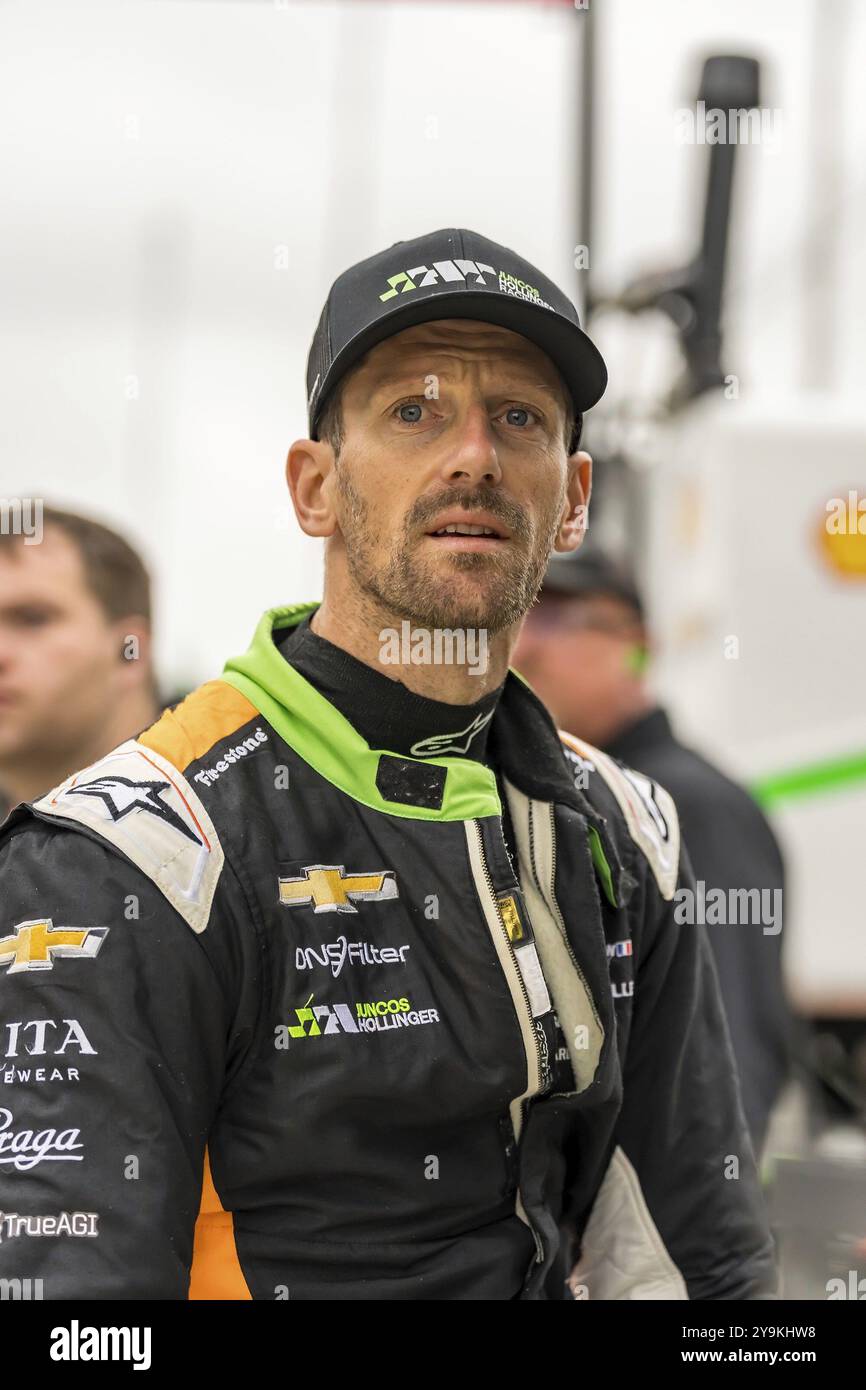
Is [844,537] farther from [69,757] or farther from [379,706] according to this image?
[379,706]

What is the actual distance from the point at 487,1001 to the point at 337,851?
266 mm

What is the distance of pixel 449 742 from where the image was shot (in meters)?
2.19

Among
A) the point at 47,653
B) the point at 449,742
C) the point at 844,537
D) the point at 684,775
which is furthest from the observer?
the point at 844,537

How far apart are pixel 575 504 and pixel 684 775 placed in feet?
6.70

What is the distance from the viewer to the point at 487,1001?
2.00m

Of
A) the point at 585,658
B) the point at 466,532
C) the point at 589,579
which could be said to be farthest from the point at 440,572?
the point at 589,579

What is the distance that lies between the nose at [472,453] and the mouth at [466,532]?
0.05 metres

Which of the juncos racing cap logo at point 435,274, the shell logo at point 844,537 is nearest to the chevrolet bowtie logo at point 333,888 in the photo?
the juncos racing cap logo at point 435,274

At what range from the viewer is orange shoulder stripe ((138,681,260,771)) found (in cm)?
201

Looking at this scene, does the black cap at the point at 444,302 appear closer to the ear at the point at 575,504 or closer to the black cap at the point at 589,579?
→ the ear at the point at 575,504

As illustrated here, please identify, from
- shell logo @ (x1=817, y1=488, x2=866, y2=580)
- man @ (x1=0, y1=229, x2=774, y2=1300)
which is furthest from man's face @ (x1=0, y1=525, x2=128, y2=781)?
shell logo @ (x1=817, y1=488, x2=866, y2=580)
